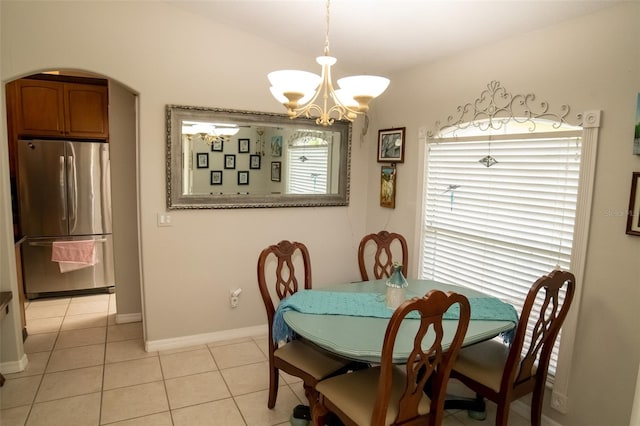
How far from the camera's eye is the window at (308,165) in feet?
12.2

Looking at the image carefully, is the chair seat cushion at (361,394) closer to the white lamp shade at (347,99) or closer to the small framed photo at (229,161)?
the white lamp shade at (347,99)

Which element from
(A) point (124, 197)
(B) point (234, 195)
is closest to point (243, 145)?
(B) point (234, 195)

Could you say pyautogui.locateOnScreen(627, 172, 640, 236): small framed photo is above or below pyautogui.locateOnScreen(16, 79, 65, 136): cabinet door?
below

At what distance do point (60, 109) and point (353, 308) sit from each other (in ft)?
13.1

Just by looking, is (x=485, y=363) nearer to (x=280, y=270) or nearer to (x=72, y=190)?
(x=280, y=270)

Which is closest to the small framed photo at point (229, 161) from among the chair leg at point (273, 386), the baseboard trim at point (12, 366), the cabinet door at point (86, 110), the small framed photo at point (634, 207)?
the chair leg at point (273, 386)

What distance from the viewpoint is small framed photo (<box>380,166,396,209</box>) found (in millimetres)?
3643

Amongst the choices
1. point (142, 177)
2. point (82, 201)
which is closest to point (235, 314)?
point (142, 177)

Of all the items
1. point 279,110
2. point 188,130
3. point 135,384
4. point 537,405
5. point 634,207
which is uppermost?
point 279,110

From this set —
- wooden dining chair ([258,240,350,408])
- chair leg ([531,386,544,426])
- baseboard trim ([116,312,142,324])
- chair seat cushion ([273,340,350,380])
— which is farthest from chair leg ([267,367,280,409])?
baseboard trim ([116,312,142,324])

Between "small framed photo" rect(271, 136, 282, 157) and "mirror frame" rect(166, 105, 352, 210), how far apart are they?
126 mm

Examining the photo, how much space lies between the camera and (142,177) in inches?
123

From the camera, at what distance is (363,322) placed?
6.95 ft

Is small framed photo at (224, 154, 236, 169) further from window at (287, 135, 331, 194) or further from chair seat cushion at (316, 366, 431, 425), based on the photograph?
chair seat cushion at (316, 366, 431, 425)
